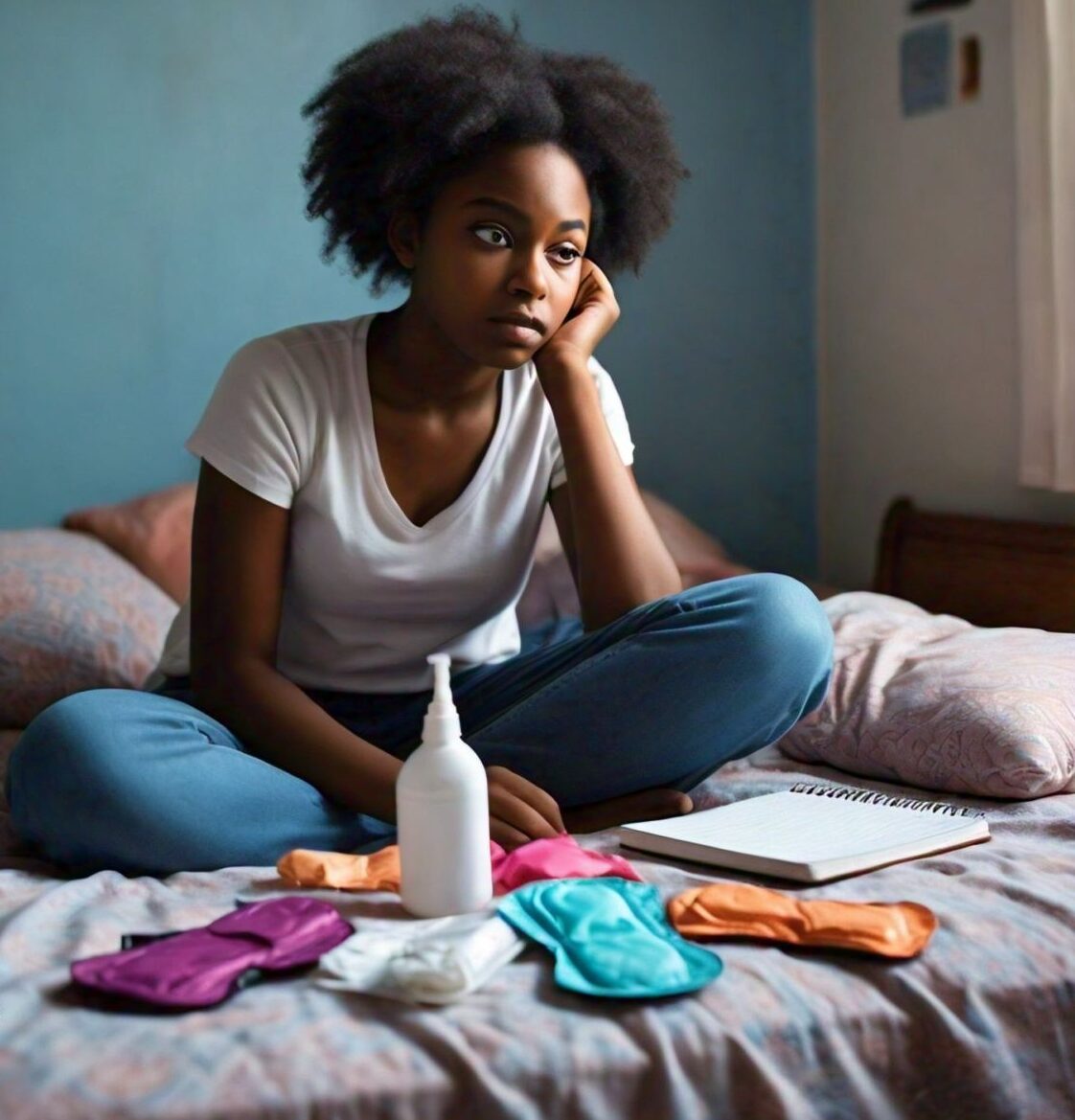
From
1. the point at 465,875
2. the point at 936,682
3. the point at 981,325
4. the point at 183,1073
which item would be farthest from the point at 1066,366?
the point at 183,1073

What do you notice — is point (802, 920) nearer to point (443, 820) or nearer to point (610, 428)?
point (443, 820)

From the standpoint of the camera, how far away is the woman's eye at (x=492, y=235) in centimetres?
165

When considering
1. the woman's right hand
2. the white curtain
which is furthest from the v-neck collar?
the white curtain

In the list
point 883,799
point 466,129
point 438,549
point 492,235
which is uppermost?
point 466,129

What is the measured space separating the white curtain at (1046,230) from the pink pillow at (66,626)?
140 centimetres

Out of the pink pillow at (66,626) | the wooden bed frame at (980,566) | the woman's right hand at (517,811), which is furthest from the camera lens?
the wooden bed frame at (980,566)

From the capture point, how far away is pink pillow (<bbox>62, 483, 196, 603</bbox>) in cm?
253

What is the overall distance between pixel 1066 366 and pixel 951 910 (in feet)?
4.45

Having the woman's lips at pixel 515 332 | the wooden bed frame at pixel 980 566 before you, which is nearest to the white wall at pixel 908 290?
the wooden bed frame at pixel 980 566

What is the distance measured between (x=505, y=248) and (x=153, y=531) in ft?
3.75

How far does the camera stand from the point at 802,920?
116cm

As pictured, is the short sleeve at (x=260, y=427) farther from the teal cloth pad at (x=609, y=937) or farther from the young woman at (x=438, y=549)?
the teal cloth pad at (x=609, y=937)

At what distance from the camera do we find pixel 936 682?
1738 mm

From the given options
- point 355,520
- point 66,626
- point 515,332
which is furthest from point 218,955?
point 66,626
